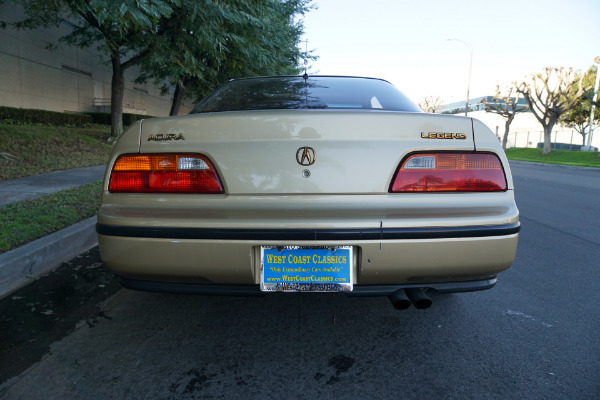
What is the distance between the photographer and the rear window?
2.68m

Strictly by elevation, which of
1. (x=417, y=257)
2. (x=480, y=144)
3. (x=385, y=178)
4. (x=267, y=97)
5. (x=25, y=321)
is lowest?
(x=25, y=321)

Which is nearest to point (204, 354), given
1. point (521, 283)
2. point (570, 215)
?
point (521, 283)

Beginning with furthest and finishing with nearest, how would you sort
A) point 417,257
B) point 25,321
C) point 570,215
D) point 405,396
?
point 570,215
point 25,321
point 417,257
point 405,396

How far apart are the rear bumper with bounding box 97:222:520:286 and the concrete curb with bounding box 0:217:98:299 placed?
1492 millimetres

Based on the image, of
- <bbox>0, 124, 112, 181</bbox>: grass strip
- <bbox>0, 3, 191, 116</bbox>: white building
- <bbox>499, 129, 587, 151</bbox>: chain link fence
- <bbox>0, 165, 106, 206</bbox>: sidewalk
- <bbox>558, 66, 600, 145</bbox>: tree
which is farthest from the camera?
<bbox>499, 129, 587, 151</bbox>: chain link fence

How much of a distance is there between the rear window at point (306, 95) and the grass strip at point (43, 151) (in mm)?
5652

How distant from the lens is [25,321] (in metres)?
2.43

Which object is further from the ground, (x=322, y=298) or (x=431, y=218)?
(x=431, y=218)

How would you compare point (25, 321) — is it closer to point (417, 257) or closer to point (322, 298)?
point (322, 298)

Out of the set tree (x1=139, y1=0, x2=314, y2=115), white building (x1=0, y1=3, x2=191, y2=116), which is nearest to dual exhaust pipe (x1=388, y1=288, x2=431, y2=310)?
tree (x1=139, y1=0, x2=314, y2=115)

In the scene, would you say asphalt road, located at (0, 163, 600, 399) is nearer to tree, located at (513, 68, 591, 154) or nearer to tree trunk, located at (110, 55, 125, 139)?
tree trunk, located at (110, 55, 125, 139)

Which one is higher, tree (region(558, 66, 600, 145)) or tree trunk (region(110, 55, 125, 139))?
tree (region(558, 66, 600, 145))

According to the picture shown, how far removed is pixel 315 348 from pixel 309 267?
561 mm

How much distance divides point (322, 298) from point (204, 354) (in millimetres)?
991
